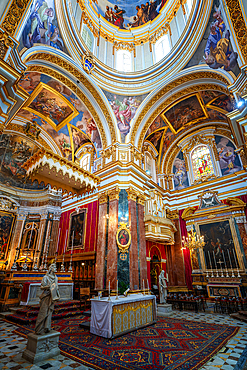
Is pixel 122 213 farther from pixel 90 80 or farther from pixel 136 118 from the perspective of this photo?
pixel 90 80

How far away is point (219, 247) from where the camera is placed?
12047 mm

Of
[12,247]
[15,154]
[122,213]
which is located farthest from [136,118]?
[12,247]

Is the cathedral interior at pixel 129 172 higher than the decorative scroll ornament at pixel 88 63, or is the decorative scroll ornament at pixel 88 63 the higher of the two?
the decorative scroll ornament at pixel 88 63

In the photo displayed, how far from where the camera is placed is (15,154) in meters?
14.6

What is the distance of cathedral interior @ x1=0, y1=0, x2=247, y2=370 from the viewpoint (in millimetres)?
5454

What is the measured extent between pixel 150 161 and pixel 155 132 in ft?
7.03

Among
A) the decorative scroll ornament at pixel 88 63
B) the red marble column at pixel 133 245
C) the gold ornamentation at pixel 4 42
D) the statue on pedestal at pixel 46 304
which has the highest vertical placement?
the decorative scroll ornament at pixel 88 63

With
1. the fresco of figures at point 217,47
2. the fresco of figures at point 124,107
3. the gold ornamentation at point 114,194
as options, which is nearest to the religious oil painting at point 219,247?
the gold ornamentation at point 114,194

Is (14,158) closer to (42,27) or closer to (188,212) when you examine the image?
(42,27)

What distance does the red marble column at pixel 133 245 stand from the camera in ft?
30.4

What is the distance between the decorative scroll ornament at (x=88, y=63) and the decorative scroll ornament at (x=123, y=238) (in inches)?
342

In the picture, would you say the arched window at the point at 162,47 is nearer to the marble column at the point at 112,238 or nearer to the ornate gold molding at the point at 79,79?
the ornate gold molding at the point at 79,79

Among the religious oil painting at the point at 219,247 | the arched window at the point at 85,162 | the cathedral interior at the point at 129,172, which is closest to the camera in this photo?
the cathedral interior at the point at 129,172

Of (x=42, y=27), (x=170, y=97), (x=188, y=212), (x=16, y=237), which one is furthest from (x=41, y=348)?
(x=170, y=97)
